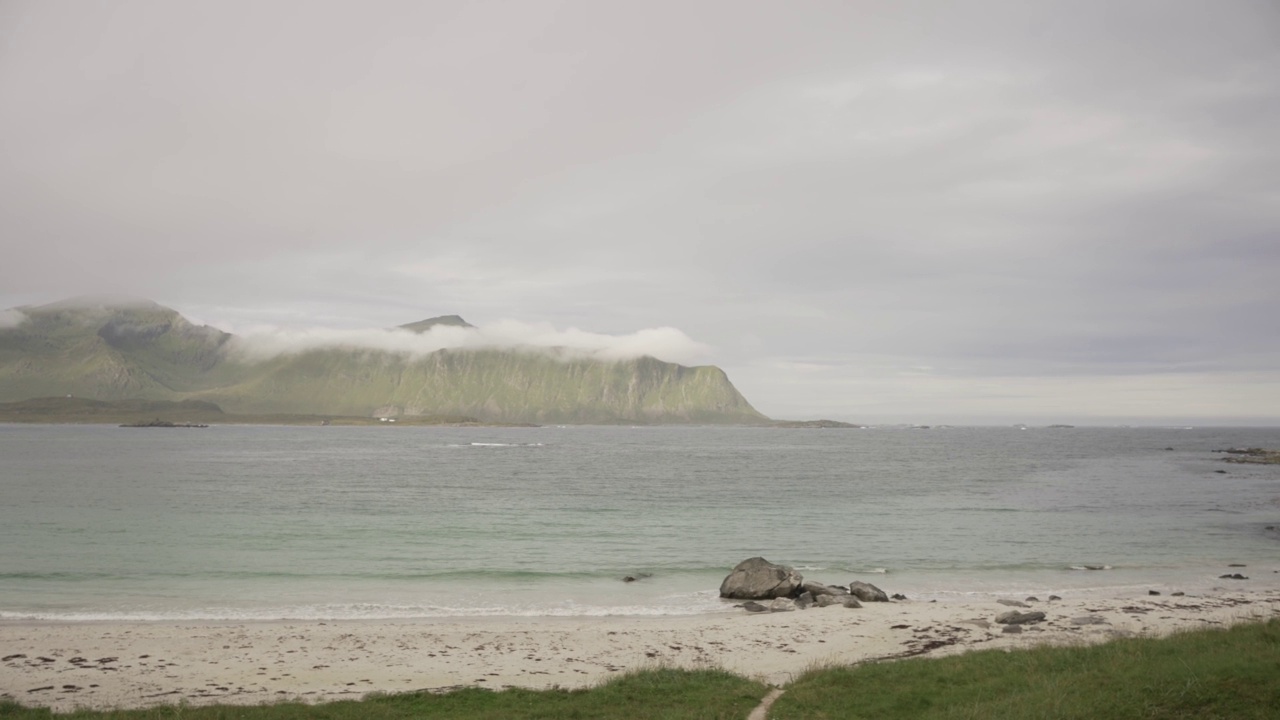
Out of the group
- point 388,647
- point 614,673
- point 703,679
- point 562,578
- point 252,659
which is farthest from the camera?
point 562,578

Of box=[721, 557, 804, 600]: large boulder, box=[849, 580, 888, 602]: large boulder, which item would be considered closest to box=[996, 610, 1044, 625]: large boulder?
box=[849, 580, 888, 602]: large boulder

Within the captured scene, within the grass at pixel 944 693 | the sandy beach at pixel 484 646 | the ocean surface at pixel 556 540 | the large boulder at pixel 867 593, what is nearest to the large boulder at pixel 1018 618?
the sandy beach at pixel 484 646

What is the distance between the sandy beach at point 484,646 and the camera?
18.8 meters

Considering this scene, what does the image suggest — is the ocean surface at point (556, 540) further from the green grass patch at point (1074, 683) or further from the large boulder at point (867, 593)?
the green grass patch at point (1074, 683)

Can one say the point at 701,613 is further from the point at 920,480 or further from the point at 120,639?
the point at 920,480

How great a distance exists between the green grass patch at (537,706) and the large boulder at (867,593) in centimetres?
1443

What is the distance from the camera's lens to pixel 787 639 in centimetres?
2386

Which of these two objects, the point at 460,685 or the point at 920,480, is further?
the point at 920,480

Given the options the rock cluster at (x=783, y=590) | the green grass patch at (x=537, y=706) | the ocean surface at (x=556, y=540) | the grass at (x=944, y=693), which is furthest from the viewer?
the ocean surface at (x=556, y=540)

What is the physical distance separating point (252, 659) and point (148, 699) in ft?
12.3

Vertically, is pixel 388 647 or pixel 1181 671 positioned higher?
pixel 1181 671

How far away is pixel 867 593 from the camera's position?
99.5ft

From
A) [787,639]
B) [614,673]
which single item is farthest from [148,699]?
[787,639]

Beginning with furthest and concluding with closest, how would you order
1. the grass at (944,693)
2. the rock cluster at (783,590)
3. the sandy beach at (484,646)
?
the rock cluster at (783,590)
the sandy beach at (484,646)
the grass at (944,693)
